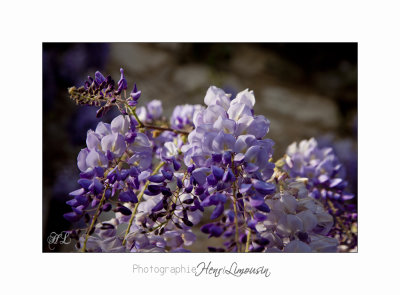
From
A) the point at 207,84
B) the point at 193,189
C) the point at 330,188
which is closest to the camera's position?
the point at 193,189

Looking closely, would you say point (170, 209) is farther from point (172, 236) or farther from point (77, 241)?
point (77, 241)

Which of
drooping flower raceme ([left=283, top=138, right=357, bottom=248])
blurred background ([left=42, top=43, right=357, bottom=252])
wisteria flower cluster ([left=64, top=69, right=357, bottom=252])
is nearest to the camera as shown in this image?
wisteria flower cluster ([left=64, top=69, right=357, bottom=252])

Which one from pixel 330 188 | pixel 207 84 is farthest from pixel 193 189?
pixel 207 84

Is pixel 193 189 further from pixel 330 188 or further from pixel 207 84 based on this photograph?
pixel 207 84

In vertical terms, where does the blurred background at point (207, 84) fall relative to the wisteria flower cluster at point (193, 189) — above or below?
above

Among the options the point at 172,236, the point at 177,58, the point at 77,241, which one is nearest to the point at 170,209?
the point at 172,236

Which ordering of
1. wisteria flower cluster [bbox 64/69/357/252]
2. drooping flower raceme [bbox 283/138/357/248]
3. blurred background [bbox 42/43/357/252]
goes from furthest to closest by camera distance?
1. blurred background [bbox 42/43/357/252]
2. drooping flower raceme [bbox 283/138/357/248]
3. wisteria flower cluster [bbox 64/69/357/252]
